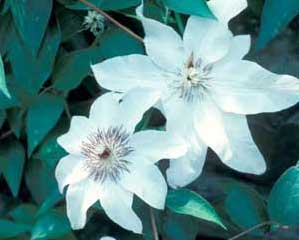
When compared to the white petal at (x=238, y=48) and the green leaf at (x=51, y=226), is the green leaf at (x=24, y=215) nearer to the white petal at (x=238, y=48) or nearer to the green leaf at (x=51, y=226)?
the green leaf at (x=51, y=226)

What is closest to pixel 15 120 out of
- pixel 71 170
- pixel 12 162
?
pixel 12 162

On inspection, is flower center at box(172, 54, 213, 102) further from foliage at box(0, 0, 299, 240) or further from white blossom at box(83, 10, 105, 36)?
white blossom at box(83, 10, 105, 36)

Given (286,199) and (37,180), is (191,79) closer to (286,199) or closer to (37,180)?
(286,199)

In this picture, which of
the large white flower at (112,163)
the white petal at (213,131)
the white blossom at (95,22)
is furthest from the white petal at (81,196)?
the white blossom at (95,22)

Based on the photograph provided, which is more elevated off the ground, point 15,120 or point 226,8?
point 226,8

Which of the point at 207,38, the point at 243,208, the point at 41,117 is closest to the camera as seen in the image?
the point at 207,38
